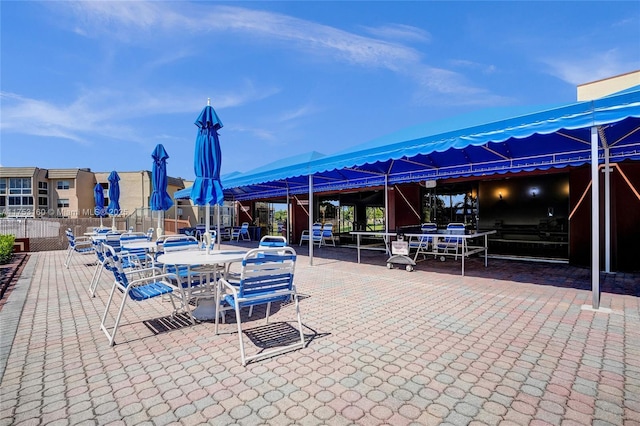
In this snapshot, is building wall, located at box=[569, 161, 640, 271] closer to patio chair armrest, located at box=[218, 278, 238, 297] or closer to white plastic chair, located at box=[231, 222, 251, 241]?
patio chair armrest, located at box=[218, 278, 238, 297]

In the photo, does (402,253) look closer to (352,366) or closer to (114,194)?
(352,366)

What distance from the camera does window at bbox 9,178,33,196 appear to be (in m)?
37.3

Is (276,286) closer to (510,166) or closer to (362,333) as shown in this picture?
(362,333)

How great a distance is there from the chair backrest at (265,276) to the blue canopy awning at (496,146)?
3487 mm

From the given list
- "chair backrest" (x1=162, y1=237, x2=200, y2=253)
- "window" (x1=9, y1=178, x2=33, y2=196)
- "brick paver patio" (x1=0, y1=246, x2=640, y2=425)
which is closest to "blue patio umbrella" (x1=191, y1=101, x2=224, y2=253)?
"chair backrest" (x1=162, y1=237, x2=200, y2=253)

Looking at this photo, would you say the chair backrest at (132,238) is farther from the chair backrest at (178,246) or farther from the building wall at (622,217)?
the building wall at (622,217)

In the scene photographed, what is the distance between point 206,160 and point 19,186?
4828 cm

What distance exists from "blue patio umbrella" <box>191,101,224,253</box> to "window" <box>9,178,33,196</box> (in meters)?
46.6

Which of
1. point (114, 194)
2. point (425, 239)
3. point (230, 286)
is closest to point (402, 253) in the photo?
point (425, 239)

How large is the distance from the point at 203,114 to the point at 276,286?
2.94 metres

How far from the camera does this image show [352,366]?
2.33 metres

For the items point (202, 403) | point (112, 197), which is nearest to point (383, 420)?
point (202, 403)

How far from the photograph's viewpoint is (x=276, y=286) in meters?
2.80

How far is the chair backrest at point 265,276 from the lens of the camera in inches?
103
